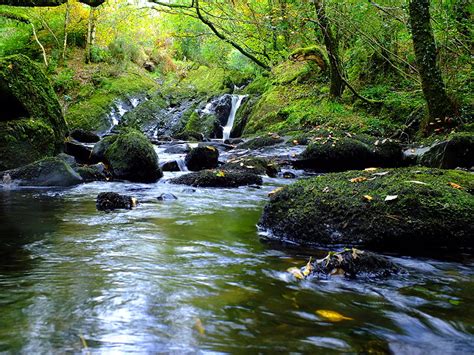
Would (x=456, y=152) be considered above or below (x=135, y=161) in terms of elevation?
above

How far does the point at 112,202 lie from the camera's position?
214 inches

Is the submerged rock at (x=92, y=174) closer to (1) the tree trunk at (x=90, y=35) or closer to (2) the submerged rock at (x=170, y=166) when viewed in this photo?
(2) the submerged rock at (x=170, y=166)

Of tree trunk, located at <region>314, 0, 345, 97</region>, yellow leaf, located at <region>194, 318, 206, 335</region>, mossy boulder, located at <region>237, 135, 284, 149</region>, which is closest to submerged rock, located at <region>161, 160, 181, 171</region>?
mossy boulder, located at <region>237, 135, 284, 149</region>

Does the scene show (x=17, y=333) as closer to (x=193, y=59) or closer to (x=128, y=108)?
(x=128, y=108)

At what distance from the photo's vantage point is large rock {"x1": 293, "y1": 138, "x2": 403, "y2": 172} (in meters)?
8.69

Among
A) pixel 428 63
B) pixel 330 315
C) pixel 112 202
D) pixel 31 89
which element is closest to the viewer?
pixel 330 315

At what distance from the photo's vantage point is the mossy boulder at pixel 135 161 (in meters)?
8.30

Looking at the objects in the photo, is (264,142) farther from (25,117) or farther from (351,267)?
(351,267)

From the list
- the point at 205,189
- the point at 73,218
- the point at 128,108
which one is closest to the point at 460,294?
the point at 73,218

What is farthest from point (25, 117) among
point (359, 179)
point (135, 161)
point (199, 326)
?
point (199, 326)

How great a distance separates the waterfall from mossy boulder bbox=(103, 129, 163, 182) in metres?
9.24

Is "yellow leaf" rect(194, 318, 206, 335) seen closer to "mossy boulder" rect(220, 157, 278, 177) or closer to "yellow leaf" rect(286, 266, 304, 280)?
"yellow leaf" rect(286, 266, 304, 280)

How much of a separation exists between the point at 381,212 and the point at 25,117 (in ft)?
27.8

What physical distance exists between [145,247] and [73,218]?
1.66 metres
